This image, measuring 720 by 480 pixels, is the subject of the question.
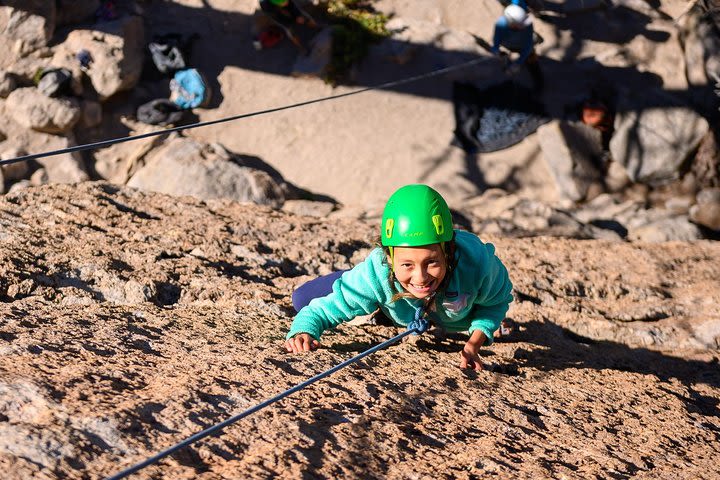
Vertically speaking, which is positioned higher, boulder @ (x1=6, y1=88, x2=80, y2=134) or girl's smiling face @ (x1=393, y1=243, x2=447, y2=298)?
boulder @ (x1=6, y1=88, x2=80, y2=134)

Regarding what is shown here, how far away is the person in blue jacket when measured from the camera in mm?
7375

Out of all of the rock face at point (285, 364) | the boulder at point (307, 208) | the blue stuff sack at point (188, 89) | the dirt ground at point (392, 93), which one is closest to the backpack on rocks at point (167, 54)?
the blue stuff sack at point (188, 89)

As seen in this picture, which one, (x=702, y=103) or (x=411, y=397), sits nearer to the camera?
(x=411, y=397)

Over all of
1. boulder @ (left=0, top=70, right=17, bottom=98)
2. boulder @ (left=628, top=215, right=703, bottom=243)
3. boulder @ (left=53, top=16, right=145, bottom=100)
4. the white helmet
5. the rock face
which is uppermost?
the white helmet

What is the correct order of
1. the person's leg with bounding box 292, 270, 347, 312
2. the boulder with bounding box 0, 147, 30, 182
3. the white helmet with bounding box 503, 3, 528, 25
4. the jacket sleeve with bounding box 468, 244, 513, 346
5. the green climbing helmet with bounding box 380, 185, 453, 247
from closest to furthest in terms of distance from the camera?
1. the green climbing helmet with bounding box 380, 185, 453, 247
2. the jacket sleeve with bounding box 468, 244, 513, 346
3. the person's leg with bounding box 292, 270, 347, 312
4. the boulder with bounding box 0, 147, 30, 182
5. the white helmet with bounding box 503, 3, 528, 25

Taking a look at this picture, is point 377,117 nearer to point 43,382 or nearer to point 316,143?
point 316,143

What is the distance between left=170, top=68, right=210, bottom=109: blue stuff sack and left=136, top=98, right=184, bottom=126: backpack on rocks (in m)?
0.11

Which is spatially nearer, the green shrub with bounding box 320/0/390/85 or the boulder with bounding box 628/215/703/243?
the boulder with bounding box 628/215/703/243

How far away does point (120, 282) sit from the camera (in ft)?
10.6

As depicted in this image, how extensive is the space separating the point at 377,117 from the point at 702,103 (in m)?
3.85

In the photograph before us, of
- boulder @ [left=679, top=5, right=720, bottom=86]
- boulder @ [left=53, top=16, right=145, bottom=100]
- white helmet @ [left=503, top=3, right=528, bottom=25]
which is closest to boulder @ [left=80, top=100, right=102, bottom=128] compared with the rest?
boulder @ [left=53, top=16, right=145, bottom=100]

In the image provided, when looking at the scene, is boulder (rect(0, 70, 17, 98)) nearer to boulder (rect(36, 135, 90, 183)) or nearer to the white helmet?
boulder (rect(36, 135, 90, 183))

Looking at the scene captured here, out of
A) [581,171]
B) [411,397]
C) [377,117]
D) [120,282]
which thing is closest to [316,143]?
[377,117]

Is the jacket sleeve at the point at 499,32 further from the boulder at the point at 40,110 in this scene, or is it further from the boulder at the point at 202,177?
the boulder at the point at 40,110
